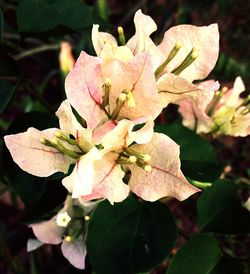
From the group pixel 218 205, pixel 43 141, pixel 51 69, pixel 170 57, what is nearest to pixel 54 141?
pixel 43 141

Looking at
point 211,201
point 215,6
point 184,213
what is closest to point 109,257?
point 211,201

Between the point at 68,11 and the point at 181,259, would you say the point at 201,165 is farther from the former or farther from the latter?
the point at 68,11

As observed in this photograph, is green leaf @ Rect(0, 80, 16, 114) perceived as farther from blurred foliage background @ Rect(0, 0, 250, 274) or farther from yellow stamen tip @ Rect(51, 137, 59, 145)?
yellow stamen tip @ Rect(51, 137, 59, 145)

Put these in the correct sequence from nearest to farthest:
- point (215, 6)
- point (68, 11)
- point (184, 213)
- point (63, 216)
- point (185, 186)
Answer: point (185, 186), point (63, 216), point (68, 11), point (184, 213), point (215, 6)

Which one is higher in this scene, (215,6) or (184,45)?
(184,45)

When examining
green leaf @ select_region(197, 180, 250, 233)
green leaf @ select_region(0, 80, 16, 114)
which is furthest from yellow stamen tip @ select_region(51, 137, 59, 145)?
green leaf @ select_region(197, 180, 250, 233)

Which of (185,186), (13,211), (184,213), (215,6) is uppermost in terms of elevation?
(185,186)
